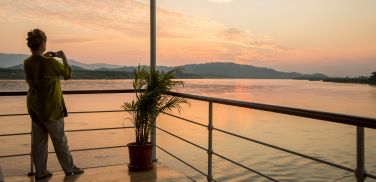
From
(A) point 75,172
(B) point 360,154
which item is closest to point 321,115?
(B) point 360,154

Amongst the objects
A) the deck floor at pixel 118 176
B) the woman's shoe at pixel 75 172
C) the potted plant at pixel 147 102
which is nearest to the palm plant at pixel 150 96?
the potted plant at pixel 147 102

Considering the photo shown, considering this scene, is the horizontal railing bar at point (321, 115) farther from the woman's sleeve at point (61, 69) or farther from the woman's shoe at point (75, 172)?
the woman's shoe at point (75, 172)

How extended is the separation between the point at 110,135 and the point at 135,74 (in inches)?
597

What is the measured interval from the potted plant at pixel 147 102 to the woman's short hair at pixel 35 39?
3.09 ft

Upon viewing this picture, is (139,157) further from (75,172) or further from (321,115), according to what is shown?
(321,115)

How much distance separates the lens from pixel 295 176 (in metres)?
10.4

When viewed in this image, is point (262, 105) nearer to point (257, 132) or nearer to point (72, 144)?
point (72, 144)

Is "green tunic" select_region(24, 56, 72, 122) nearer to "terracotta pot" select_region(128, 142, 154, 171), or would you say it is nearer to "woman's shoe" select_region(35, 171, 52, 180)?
"woman's shoe" select_region(35, 171, 52, 180)

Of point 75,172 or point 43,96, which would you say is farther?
point 75,172

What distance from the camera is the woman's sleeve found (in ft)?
9.67

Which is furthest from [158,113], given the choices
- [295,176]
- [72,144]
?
[72,144]

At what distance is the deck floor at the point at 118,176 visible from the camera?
3.27 m

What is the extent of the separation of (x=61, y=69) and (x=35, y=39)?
0.31 meters

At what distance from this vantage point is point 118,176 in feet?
11.1
